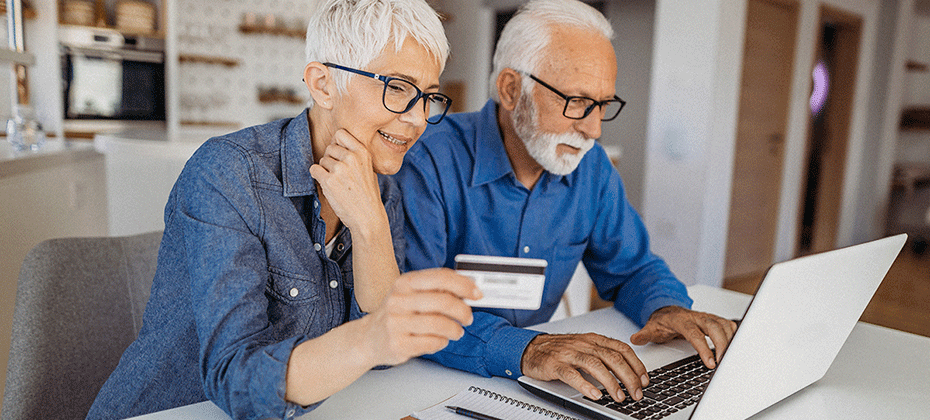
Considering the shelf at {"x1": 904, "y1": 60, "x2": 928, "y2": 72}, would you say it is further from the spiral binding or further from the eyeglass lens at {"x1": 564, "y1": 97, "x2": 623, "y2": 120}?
the spiral binding

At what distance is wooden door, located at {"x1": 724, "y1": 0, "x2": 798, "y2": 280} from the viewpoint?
422cm

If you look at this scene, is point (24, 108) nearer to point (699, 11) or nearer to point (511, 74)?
point (511, 74)

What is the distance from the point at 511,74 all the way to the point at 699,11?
9.39 feet

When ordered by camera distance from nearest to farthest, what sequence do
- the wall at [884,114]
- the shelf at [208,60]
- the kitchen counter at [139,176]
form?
the kitchen counter at [139,176] < the shelf at [208,60] < the wall at [884,114]

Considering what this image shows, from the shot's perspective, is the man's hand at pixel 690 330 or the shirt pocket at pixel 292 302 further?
the man's hand at pixel 690 330

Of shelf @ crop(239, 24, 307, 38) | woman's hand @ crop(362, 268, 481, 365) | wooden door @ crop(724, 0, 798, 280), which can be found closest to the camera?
woman's hand @ crop(362, 268, 481, 365)

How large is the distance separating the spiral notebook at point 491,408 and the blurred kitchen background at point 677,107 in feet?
5.42

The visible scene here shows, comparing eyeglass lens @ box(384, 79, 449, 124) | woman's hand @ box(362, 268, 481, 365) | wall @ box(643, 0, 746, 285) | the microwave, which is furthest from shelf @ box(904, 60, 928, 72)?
woman's hand @ box(362, 268, 481, 365)

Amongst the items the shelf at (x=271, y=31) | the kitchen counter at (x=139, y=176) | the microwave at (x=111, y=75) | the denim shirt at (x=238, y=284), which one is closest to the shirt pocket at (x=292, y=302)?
the denim shirt at (x=238, y=284)

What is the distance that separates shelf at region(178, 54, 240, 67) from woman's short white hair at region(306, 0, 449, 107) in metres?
4.43

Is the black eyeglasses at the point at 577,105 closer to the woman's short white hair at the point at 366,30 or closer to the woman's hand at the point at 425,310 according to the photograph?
the woman's short white hair at the point at 366,30

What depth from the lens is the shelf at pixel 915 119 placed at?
6074 millimetres

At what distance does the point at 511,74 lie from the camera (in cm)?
138

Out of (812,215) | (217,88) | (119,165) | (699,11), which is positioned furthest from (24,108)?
(812,215)
